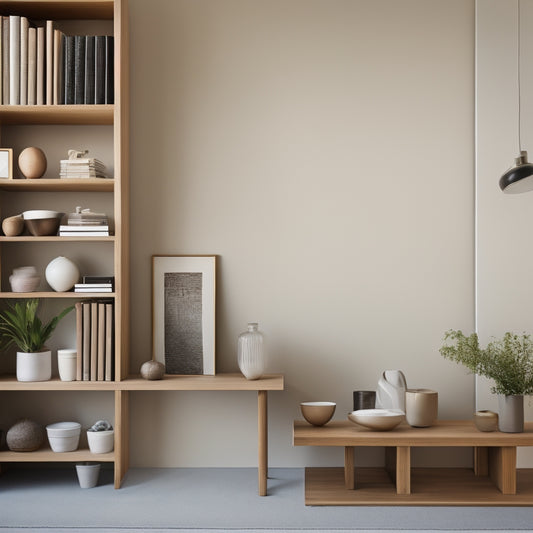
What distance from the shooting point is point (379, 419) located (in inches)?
142

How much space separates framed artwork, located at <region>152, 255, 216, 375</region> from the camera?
162 inches

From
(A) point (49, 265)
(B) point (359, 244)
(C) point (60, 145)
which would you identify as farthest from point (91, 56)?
(B) point (359, 244)

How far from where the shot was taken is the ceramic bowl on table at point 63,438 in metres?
3.82

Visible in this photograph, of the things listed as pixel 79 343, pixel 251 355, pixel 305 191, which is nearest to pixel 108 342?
pixel 79 343

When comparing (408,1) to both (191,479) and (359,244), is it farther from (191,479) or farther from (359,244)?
(191,479)

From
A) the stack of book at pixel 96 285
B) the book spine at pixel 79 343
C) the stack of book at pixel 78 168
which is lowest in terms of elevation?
the book spine at pixel 79 343

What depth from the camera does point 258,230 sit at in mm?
4164

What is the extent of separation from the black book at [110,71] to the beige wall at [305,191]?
0.29m

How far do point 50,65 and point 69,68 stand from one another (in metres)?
0.11

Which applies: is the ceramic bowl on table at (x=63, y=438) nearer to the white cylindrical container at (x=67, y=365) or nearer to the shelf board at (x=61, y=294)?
the white cylindrical container at (x=67, y=365)

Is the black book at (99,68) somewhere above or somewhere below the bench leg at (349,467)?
above

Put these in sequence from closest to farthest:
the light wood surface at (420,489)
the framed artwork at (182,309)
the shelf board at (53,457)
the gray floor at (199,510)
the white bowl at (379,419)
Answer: the gray floor at (199,510), the light wood surface at (420,489), the white bowl at (379,419), the shelf board at (53,457), the framed artwork at (182,309)

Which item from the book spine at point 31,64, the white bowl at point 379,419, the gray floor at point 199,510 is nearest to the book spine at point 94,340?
the gray floor at point 199,510

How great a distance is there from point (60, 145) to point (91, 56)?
61 centimetres
